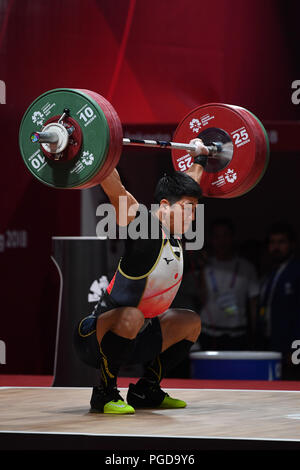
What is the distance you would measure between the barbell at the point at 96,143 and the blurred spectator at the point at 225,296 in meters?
2.24

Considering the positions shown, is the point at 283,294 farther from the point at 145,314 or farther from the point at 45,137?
the point at 45,137

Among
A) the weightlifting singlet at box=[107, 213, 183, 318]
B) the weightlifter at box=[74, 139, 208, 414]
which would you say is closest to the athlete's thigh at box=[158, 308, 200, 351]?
the weightlifter at box=[74, 139, 208, 414]

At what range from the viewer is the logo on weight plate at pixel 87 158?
3.51 m

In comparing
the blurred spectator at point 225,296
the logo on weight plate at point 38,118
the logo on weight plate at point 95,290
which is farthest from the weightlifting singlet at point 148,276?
the blurred spectator at point 225,296

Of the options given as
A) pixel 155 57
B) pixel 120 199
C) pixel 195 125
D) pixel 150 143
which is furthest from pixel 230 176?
pixel 155 57

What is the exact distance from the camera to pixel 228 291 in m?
6.42

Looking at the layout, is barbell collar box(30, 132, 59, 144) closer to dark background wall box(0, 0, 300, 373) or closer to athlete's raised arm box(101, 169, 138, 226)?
athlete's raised arm box(101, 169, 138, 226)

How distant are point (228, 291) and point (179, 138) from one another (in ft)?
7.68

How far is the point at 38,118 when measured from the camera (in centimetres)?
369

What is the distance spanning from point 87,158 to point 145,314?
724mm

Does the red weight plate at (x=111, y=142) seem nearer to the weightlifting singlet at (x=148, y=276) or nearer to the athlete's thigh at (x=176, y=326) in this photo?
the weightlifting singlet at (x=148, y=276)

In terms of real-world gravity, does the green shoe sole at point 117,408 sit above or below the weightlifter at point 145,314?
below
